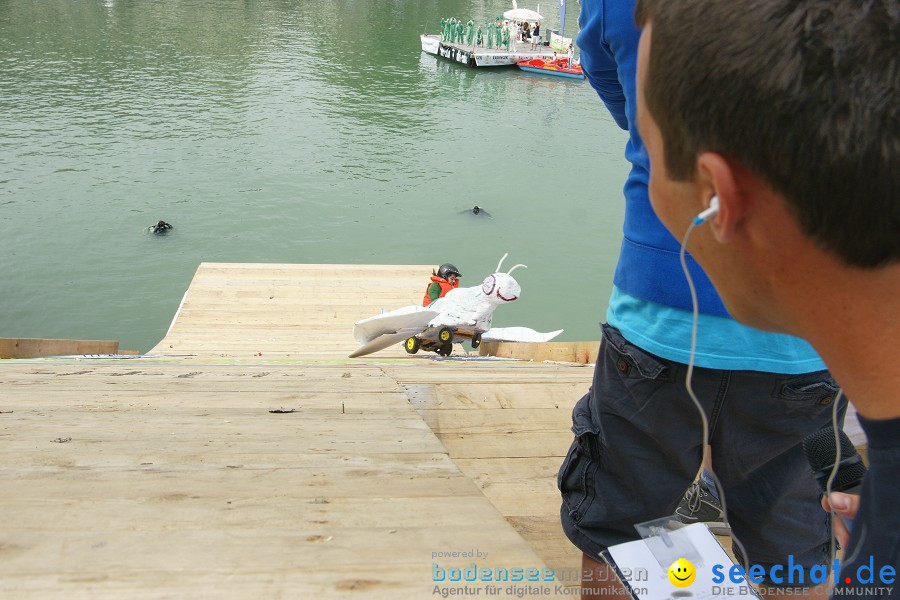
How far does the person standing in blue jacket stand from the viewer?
5.05 ft

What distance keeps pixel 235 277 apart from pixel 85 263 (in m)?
5.47

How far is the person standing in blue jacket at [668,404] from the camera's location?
154cm

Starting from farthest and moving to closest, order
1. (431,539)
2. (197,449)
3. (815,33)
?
1. (197,449)
2. (431,539)
3. (815,33)

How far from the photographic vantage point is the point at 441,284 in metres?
6.23

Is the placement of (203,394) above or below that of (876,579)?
below

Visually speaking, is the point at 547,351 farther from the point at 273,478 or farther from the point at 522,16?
the point at 522,16

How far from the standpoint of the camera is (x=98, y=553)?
1.20 m

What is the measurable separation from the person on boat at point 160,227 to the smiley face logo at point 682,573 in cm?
1266

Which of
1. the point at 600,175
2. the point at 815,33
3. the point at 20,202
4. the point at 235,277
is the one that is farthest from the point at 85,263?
the point at 815,33

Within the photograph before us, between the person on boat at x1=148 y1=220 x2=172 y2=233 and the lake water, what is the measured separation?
16 cm

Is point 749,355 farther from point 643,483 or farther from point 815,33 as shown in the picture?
point 815,33

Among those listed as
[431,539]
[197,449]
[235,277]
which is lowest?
[235,277]

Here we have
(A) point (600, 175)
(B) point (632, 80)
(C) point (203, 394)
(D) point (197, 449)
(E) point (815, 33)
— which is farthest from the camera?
(A) point (600, 175)

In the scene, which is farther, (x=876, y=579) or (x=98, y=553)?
(x=98, y=553)
